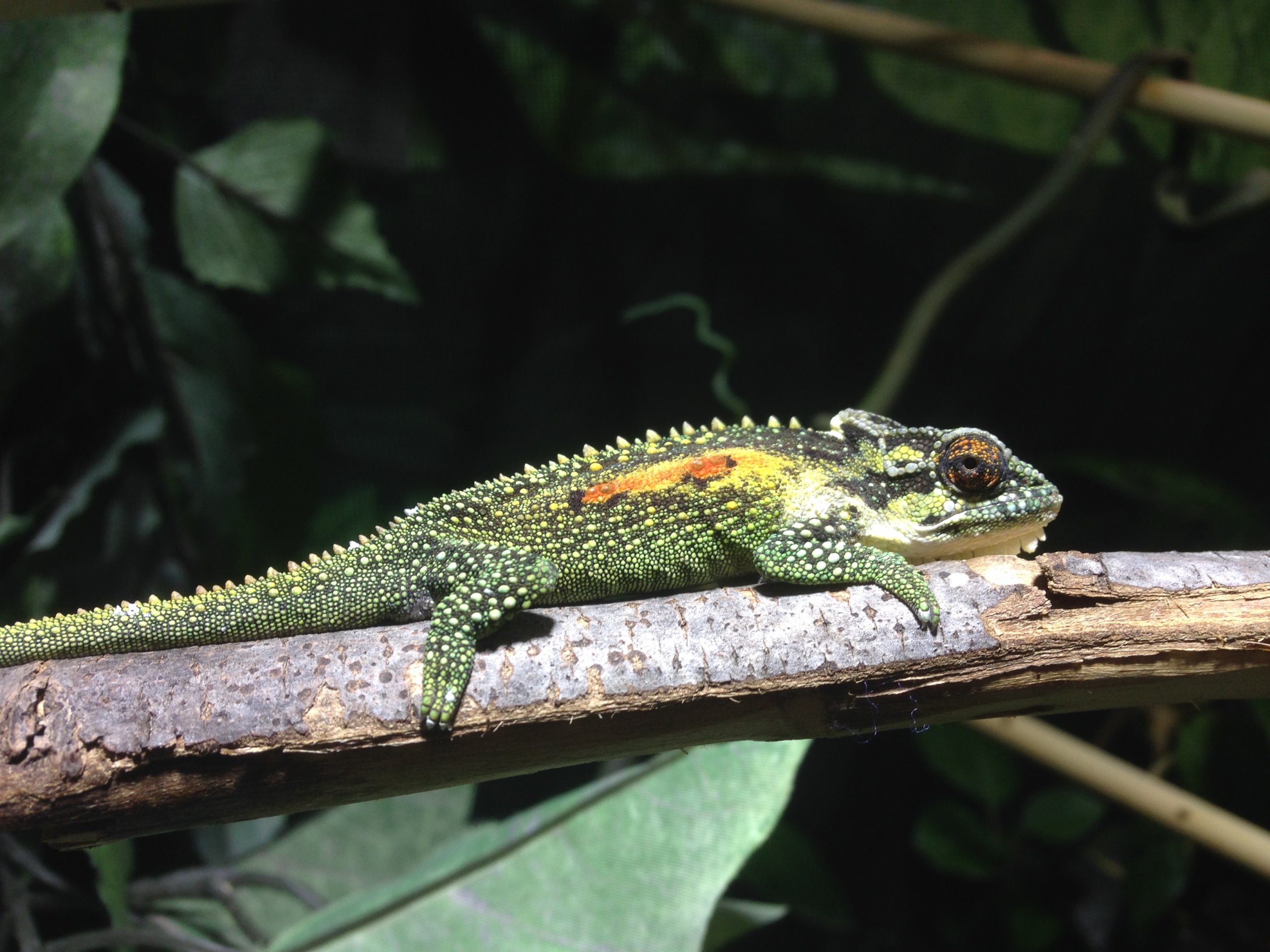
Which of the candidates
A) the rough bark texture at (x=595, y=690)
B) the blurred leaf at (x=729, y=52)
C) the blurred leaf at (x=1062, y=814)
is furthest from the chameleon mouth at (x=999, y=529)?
the blurred leaf at (x=729, y=52)

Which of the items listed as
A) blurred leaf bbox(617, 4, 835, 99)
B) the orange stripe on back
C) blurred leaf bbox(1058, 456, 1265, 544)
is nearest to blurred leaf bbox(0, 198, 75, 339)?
the orange stripe on back

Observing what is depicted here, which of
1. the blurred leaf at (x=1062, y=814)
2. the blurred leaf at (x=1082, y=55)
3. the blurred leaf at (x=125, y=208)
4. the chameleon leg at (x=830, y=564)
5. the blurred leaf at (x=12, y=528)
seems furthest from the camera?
the blurred leaf at (x=1062, y=814)

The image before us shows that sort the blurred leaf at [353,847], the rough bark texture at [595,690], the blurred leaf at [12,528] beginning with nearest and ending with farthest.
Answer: the rough bark texture at [595,690] < the blurred leaf at [12,528] < the blurred leaf at [353,847]

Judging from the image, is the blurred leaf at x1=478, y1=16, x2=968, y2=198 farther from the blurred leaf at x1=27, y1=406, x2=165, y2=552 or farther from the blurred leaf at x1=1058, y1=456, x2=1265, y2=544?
the blurred leaf at x1=27, y1=406, x2=165, y2=552

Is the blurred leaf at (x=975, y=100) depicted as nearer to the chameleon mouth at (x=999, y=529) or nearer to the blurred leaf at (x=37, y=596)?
the chameleon mouth at (x=999, y=529)

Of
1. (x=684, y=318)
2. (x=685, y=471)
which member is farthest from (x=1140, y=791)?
(x=684, y=318)
